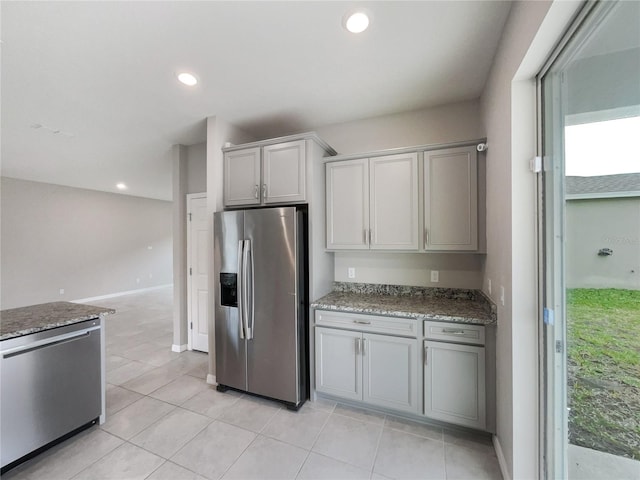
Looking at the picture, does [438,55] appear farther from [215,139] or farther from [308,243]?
[215,139]

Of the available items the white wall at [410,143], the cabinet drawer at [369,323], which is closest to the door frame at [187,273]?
the white wall at [410,143]

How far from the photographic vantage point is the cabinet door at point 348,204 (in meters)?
2.42

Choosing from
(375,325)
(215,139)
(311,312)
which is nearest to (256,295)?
(311,312)

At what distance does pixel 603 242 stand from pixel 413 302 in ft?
4.67

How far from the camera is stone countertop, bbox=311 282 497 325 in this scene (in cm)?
190

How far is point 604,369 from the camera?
3.41ft

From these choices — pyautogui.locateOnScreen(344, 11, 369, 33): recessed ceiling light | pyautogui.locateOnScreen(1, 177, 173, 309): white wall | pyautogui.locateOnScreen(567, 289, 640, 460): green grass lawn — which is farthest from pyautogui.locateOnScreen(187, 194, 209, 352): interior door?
pyautogui.locateOnScreen(1, 177, 173, 309): white wall

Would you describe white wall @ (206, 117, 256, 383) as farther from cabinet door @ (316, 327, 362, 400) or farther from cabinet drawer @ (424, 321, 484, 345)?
cabinet drawer @ (424, 321, 484, 345)

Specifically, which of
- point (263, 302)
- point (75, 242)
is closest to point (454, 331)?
point (263, 302)

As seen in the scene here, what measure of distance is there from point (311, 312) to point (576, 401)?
67.1 inches

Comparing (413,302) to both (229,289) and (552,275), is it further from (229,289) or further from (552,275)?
(229,289)

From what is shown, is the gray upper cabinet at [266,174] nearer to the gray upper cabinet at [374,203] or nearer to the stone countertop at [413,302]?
the gray upper cabinet at [374,203]

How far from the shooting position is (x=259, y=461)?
1699 mm

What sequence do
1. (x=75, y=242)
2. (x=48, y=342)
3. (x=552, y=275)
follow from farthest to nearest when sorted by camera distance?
(x=75, y=242) → (x=48, y=342) → (x=552, y=275)
